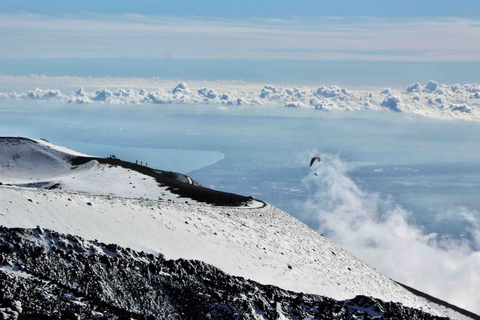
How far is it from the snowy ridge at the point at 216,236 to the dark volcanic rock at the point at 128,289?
337cm

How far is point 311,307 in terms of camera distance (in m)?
29.2

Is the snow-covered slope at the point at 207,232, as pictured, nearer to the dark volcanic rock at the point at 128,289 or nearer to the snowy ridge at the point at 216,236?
the snowy ridge at the point at 216,236

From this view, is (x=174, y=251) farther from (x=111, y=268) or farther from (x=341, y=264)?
(x=341, y=264)

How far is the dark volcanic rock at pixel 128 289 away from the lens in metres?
24.1

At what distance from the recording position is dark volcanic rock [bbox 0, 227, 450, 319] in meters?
24.1

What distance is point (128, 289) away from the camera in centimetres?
2756

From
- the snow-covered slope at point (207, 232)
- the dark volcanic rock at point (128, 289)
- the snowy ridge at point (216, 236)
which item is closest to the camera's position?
the dark volcanic rock at point (128, 289)

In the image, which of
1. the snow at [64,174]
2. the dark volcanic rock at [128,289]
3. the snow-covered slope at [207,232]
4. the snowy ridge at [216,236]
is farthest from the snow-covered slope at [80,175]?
the dark volcanic rock at [128,289]

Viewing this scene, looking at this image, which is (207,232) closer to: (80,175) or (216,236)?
(216,236)

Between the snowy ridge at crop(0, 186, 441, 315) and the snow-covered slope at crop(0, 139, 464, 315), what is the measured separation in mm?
73

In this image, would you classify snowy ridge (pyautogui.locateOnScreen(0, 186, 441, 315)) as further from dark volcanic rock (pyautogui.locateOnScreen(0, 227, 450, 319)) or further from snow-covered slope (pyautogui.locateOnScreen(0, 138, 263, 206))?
snow-covered slope (pyautogui.locateOnScreen(0, 138, 263, 206))

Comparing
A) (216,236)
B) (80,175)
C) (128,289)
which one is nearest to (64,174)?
(80,175)

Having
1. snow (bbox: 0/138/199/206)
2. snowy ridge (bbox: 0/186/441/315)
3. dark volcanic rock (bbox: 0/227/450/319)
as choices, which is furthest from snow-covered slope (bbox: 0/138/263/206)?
dark volcanic rock (bbox: 0/227/450/319)

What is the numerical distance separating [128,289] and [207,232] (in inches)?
580
